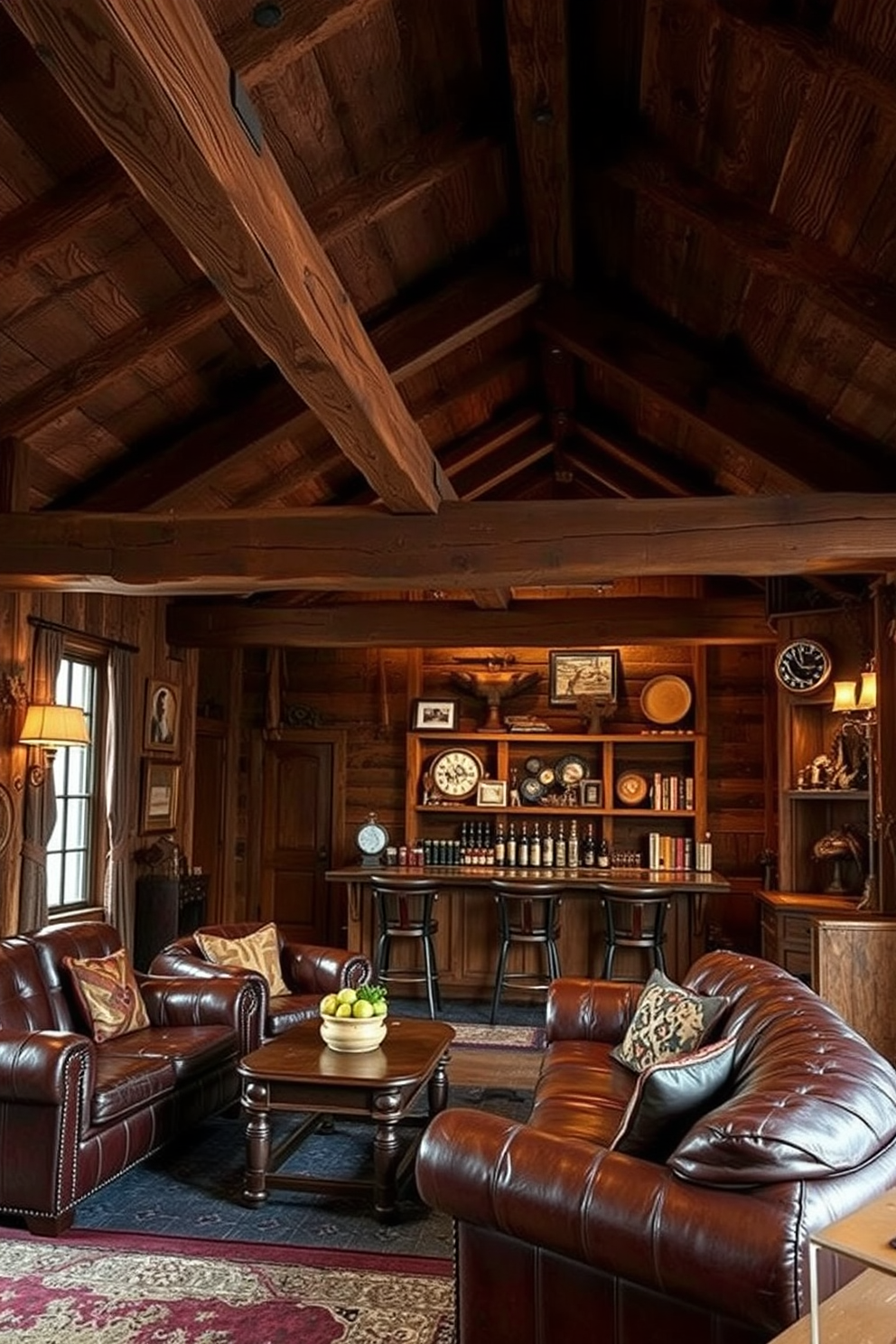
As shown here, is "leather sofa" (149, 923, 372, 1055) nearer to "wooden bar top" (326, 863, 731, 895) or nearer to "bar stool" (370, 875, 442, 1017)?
"bar stool" (370, 875, 442, 1017)

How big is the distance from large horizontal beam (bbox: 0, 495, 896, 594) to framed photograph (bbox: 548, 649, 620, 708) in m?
3.51

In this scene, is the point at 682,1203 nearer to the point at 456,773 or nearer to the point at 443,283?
the point at 443,283

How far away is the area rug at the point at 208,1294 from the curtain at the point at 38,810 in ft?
8.10

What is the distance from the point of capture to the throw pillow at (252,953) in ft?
17.5

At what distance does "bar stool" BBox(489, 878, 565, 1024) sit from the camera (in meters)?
6.92

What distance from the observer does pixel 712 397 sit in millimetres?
5461

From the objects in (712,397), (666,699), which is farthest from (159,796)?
(712,397)

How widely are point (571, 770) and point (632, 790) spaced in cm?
51

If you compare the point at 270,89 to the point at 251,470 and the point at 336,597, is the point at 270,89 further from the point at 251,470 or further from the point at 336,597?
the point at 336,597

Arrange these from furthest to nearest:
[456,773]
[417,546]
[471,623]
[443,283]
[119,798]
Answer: [456,773] → [471,623] → [119,798] → [443,283] → [417,546]

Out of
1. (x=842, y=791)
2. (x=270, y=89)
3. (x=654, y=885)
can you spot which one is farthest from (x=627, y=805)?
(x=270, y=89)

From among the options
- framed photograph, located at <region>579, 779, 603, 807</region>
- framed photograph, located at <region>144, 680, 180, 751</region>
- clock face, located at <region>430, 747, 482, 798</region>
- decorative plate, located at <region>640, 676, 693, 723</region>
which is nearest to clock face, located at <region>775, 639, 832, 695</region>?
decorative plate, located at <region>640, 676, 693, 723</region>

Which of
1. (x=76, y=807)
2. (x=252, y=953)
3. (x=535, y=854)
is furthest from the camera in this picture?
(x=535, y=854)

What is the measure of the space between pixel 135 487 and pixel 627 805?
4596mm
